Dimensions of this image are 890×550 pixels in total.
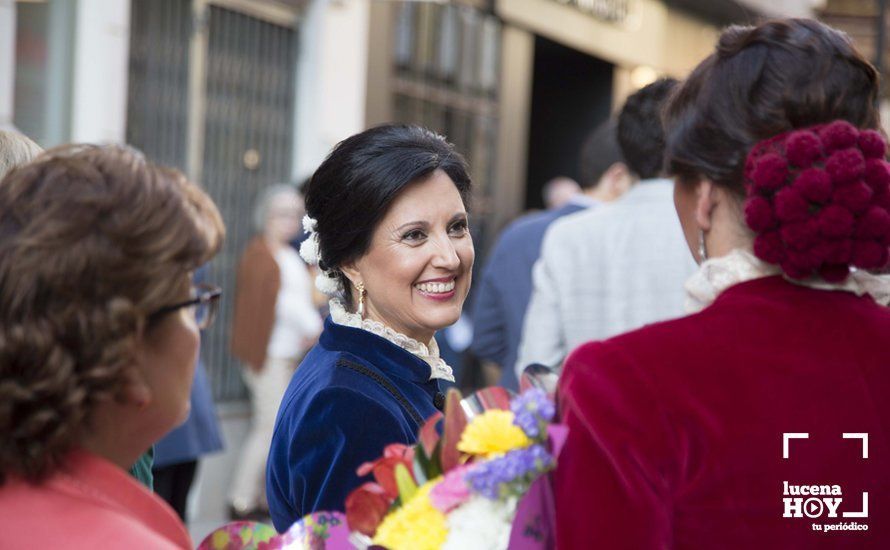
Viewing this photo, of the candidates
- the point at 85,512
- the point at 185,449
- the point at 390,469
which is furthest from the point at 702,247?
the point at 185,449

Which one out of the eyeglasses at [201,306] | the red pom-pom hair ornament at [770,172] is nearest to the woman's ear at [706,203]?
the red pom-pom hair ornament at [770,172]

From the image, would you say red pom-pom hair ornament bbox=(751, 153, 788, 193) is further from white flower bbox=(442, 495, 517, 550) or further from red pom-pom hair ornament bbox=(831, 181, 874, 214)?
white flower bbox=(442, 495, 517, 550)

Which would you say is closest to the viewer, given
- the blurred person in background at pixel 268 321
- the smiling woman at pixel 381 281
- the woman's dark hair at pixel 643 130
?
the smiling woman at pixel 381 281

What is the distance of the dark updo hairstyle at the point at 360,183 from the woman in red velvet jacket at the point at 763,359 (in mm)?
1168

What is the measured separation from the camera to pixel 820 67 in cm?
216

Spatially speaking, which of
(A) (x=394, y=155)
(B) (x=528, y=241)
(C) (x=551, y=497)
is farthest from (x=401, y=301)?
(B) (x=528, y=241)

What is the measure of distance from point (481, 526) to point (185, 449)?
3.93 metres

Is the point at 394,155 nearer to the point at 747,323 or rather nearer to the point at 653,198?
the point at 747,323

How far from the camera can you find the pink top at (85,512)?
160cm

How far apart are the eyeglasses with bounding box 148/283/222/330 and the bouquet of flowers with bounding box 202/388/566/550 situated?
336 millimetres

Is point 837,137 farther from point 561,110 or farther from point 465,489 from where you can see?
point 561,110

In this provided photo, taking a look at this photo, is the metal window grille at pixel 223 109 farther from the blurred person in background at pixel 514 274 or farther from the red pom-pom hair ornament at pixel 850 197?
the red pom-pom hair ornament at pixel 850 197

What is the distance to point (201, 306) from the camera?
1916 mm

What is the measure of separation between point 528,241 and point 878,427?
3519 millimetres
